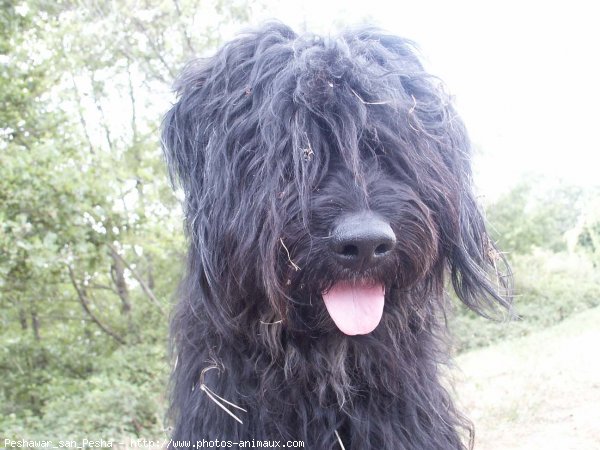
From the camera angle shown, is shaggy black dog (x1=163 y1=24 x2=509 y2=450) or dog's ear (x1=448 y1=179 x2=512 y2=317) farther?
dog's ear (x1=448 y1=179 x2=512 y2=317)

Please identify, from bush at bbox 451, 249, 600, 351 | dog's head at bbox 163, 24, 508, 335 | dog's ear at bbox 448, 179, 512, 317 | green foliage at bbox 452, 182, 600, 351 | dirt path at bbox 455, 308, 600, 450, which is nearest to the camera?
dog's head at bbox 163, 24, 508, 335

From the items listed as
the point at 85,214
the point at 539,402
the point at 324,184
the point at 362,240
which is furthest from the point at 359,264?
the point at 85,214

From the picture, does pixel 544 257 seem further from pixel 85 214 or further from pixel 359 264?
pixel 359 264

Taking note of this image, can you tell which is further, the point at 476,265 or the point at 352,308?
the point at 476,265

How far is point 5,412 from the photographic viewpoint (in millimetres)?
9023

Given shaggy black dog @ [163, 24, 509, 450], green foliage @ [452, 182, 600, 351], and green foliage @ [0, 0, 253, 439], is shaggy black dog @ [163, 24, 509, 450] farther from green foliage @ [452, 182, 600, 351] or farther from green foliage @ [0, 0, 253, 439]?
green foliage @ [452, 182, 600, 351]

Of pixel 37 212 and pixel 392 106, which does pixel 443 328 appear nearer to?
pixel 392 106

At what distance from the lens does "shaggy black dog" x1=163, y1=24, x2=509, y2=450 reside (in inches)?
73.0

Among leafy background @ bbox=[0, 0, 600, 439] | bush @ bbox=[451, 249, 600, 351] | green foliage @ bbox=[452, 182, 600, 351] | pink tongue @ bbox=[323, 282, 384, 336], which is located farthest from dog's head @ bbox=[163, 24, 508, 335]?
bush @ bbox=[451, 249, 600, 351]

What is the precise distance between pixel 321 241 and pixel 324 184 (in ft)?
0.76

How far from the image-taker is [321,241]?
1.76 m

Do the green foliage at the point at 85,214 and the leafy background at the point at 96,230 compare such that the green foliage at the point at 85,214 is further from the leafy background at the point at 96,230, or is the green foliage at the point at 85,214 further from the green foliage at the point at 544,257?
the green foliage at the point at 544,257

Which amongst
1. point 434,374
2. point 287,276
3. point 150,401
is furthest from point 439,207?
point 150,401

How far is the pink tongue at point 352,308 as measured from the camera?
1887 mm
